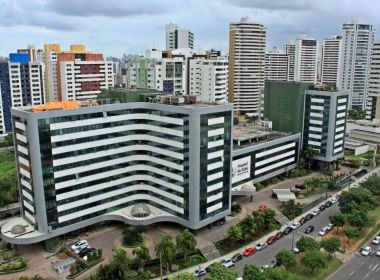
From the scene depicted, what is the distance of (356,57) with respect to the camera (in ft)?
559

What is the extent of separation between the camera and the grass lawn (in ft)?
165

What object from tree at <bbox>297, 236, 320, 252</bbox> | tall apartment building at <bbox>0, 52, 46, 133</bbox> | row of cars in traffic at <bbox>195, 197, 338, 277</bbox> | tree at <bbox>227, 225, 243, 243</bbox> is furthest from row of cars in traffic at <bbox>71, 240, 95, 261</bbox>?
tall apartment building at <bbox>0, 52, 46, 133</bbox>

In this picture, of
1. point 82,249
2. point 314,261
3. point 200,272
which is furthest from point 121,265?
point 314,261

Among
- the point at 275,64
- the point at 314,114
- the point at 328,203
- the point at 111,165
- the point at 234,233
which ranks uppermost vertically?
the point at 275,64

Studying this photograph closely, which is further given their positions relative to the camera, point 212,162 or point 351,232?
point 212,162

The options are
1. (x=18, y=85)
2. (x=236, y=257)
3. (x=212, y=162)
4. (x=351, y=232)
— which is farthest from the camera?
(x=18, y=85)

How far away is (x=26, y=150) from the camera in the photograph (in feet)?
177

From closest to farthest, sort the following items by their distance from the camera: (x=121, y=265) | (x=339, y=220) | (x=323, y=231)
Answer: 1. (x=121, y=265)
2. (x=339, y=220)
3. (x=323, y=231)

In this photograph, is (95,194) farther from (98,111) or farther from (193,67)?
(193,67)

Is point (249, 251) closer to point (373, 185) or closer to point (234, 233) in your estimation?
point (234, 233)

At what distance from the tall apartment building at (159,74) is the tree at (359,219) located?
232ft

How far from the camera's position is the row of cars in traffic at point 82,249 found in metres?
54.9

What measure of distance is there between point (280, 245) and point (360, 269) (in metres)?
11.4

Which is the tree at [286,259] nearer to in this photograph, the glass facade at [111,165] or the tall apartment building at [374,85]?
the glass facade at [111,165]
